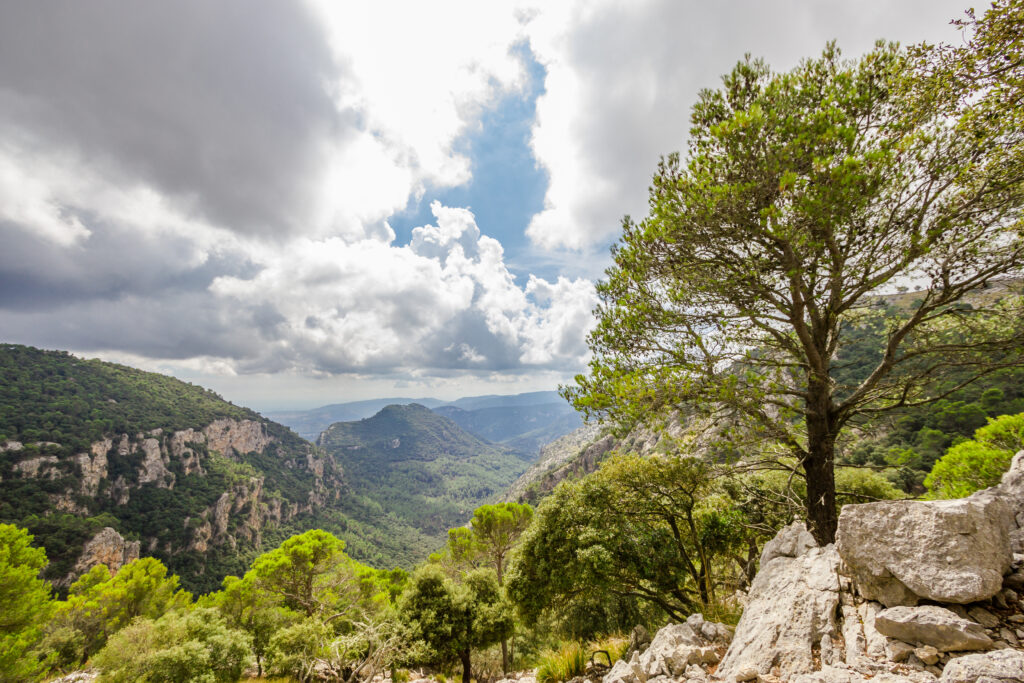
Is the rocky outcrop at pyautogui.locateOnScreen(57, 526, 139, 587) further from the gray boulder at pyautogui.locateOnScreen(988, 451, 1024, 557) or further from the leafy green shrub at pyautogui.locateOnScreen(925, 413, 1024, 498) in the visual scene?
the leafy green shrub at pyautogui.locateOnScreen(925, 413, 1024, 498)

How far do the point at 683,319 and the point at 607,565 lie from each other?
7.93 metres

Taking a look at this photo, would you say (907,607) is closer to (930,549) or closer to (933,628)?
(933,628)

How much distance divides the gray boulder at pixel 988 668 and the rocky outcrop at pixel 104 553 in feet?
324

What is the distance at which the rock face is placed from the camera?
4664 mm

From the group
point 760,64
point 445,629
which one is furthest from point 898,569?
point 445,629

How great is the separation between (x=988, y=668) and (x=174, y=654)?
20.6 m

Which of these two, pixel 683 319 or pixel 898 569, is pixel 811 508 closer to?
pixel 898 569

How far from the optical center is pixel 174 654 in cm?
1273

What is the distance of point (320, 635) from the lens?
1745 cm

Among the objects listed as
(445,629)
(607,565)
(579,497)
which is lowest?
(445,629)

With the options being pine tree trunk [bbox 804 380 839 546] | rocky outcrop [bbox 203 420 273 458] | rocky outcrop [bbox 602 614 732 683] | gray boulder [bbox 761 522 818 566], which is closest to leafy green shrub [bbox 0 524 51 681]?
rocky outcrop [bbox 602 614 732 683]

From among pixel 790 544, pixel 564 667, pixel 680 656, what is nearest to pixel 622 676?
pixel 680 656

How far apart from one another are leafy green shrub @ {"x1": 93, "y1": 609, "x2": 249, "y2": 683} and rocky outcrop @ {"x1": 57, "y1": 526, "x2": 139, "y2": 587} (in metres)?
74.9

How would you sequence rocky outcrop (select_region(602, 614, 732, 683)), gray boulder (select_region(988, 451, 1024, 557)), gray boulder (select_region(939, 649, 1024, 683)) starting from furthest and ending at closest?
1. rocky outcrop (select_region(602, 614, 732, 683))
2. gray boulder (select_region(988, 451, 1024, 557))
3. gray boulder (select_region(939, 649, 1024, 683))
